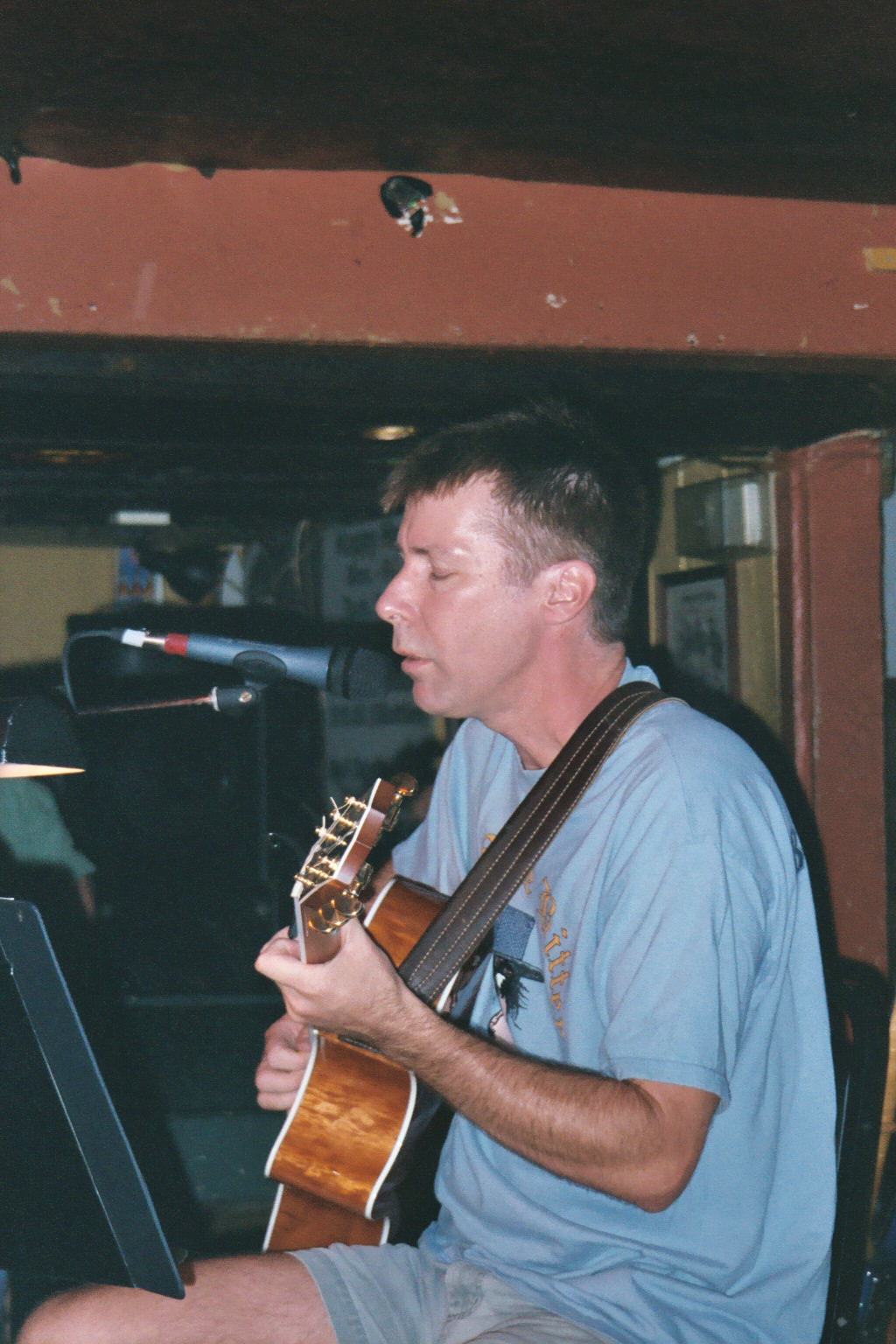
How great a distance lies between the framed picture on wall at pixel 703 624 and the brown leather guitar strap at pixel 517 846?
1.92 metres

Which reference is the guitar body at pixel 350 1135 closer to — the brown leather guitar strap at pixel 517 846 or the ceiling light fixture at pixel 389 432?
the brown leather guitar strap at pixel 517 846

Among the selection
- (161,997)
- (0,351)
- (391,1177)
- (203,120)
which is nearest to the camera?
(391,1177)

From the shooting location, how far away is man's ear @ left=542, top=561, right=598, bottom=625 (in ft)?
5.88

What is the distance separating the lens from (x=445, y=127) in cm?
209

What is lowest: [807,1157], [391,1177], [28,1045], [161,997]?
[161,997]

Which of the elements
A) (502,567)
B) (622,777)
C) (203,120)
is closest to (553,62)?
(203,120)

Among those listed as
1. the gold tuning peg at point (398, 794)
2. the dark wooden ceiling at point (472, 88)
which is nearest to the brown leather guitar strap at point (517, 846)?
the gold tuning peg at point (398, 794)

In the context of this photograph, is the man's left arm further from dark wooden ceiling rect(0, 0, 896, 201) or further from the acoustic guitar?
dark wooden ceiling rect(0, 0, 896, 201)

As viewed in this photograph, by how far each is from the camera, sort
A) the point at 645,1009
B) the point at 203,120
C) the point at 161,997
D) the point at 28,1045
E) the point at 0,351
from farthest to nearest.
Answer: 1. the point at 161,997
2. the point at 0,351
3. the point at 203,120
4. the point at 645,1009
5. the point at 28,1045

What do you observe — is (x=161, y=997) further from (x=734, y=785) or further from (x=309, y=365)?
(x=734, y=785)

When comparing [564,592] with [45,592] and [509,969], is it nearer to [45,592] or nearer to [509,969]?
[509,969]

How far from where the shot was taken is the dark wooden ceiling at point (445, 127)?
66.4 inches

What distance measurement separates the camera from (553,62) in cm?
180

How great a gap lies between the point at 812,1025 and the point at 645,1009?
1.00 ft
